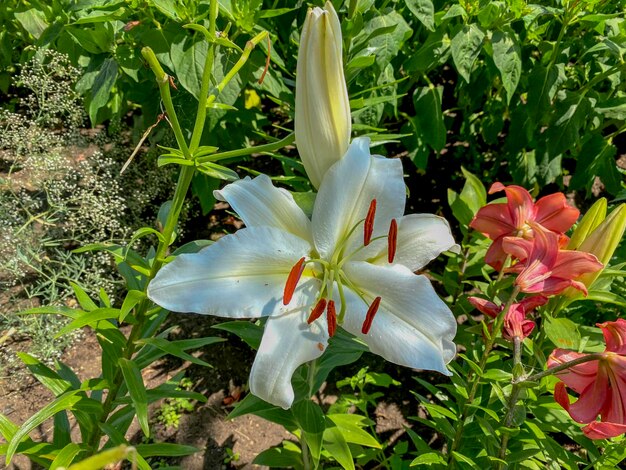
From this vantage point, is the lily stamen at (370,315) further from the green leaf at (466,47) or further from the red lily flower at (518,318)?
the green leaf at (466,47)

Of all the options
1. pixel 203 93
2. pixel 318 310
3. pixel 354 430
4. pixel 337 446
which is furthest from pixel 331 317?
pixel 354 430

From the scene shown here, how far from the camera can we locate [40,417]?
0.95 m

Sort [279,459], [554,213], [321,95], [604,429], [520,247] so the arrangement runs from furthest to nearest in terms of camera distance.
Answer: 1. [279,459]
2. [554,213]
3. [520,247]
4. [604,429]
5. [321,95]

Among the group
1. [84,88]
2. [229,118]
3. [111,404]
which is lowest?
[111,404]

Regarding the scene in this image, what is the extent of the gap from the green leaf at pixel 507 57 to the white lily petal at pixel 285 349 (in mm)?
1181

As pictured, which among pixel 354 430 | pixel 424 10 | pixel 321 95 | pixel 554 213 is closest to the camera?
pixel 321 95

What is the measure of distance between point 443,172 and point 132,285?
1.81 metres

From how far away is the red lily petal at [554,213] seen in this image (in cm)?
104

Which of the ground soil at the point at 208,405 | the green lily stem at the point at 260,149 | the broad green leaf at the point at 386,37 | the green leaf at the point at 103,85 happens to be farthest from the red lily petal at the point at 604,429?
the green leaf at the point at 103,85

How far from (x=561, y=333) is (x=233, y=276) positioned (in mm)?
691

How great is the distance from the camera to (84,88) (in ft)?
5.60

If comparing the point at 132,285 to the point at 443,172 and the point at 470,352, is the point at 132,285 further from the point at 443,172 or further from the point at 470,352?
the point at 443,172

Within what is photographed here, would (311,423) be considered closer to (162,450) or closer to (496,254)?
(162,450)

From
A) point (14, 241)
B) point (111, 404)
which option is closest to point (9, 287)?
point (14, 241)
